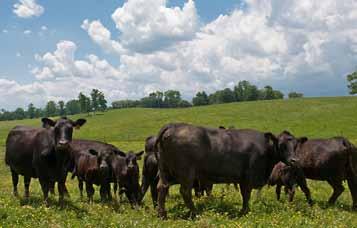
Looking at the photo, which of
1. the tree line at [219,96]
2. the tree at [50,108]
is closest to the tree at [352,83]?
the tree line at [219,96]

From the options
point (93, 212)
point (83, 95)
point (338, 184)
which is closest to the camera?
point (93, 212)

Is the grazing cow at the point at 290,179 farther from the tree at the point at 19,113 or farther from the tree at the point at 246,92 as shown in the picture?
the tree at the point at 19,113

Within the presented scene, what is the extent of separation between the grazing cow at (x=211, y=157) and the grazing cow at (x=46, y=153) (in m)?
2.77

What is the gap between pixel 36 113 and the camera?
6998 inches

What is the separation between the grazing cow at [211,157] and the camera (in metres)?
11.1

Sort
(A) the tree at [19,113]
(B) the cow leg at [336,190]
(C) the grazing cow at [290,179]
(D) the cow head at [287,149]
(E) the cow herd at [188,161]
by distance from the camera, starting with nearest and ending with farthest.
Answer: (E) the cow herd at [188,161] → (D) the cow head at [287,149] → (B) the cow leg at [336,190] → (C) the grazing cow at [290,179] → (A) the tree at [19,113]

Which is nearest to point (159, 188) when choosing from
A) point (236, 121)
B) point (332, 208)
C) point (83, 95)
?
point (332, 208)

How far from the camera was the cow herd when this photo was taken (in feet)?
36.8

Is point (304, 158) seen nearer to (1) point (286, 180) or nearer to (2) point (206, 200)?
(1) point (286, 180)

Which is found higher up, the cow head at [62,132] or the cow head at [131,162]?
the cow head at [62,132]

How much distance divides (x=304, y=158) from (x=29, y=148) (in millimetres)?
9244

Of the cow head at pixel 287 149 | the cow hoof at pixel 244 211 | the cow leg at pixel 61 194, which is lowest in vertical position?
the cow hoof at pixel 244 211

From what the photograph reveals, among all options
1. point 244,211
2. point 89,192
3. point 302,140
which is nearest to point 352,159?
point 302,140

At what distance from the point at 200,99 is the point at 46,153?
140 meters
